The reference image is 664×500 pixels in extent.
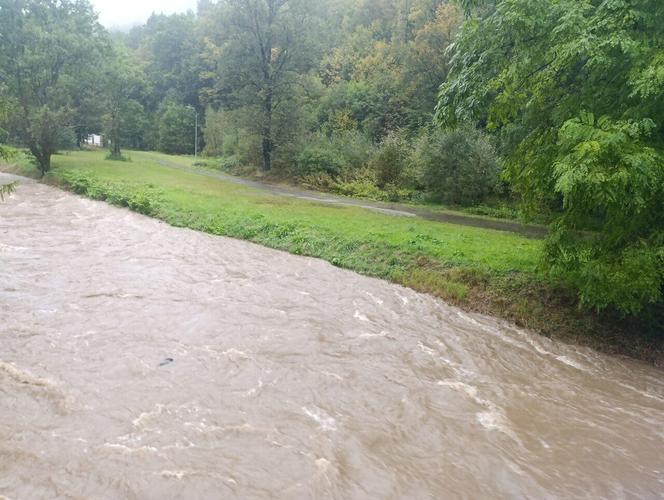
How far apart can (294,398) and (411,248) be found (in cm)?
838

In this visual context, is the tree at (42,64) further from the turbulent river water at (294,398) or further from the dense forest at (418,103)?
the turbulent river water at (294,398)

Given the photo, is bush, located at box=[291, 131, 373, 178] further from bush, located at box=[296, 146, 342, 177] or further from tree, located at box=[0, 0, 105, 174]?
tree, located at box=[0, 0, 105, 174]

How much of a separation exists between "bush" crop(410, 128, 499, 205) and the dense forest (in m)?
0.08

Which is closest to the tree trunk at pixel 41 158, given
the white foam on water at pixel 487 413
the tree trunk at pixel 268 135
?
the tree trunk at pixel 268 135

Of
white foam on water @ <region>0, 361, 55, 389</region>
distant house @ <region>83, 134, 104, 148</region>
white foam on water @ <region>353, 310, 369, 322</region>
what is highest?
distant house @ <region>83, 134, 104, 148</region>

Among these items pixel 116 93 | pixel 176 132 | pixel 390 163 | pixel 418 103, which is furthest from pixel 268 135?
pixel 176 132

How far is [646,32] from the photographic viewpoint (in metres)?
9.02

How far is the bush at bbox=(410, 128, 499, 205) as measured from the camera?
2564 centimetres

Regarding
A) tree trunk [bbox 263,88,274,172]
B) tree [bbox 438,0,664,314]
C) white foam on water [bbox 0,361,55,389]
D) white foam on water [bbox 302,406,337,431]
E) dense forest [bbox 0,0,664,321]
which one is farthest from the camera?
tree trunk [bbox 263,88,274,172]

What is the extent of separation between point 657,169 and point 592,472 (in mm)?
4923

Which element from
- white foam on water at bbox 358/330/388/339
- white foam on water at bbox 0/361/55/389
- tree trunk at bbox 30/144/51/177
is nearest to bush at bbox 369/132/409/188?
white foam on water at bbox 358/330/388/339

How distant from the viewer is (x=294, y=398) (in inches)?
282

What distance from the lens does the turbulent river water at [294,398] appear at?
550 cm

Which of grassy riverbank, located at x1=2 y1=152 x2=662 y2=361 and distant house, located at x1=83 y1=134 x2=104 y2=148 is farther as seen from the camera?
distant house, located at x1=83 y1=134 x2=104 y2=148
